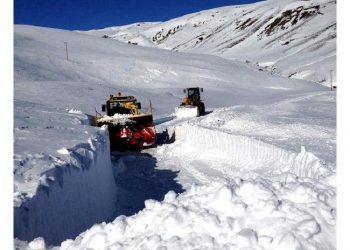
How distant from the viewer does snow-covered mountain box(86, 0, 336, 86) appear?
59531 mm

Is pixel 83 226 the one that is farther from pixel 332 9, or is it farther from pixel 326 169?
pixel 332 9

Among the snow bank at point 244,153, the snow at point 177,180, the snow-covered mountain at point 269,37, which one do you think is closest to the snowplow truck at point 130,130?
the snow at point 177,180

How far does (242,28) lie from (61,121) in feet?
322

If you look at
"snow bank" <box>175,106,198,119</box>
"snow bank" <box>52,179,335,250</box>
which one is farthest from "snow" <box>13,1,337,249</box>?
"snow bank" <box>175,106,198,119</box>

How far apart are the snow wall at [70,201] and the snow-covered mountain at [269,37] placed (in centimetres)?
4091

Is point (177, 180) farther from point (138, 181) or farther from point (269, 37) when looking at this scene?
point (269, 37)

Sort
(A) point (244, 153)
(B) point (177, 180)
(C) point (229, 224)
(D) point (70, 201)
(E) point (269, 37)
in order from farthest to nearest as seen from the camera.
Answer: (E) point (269, 37) → (A) point (244, 153) → (B) point (177, 180) → (D) point (70, 201) → (C) point (229, 224)

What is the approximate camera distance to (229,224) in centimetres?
437

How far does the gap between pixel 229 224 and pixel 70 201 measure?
11.0 ft

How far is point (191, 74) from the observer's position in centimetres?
4272

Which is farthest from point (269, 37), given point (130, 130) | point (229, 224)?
point (229, 224)

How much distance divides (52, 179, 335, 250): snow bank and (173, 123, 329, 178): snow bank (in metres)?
4.06

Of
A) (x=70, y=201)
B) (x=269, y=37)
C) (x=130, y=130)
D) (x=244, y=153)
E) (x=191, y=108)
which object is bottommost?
(x=70, y=201)

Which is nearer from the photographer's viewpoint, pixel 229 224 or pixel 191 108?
pixel 229 224
